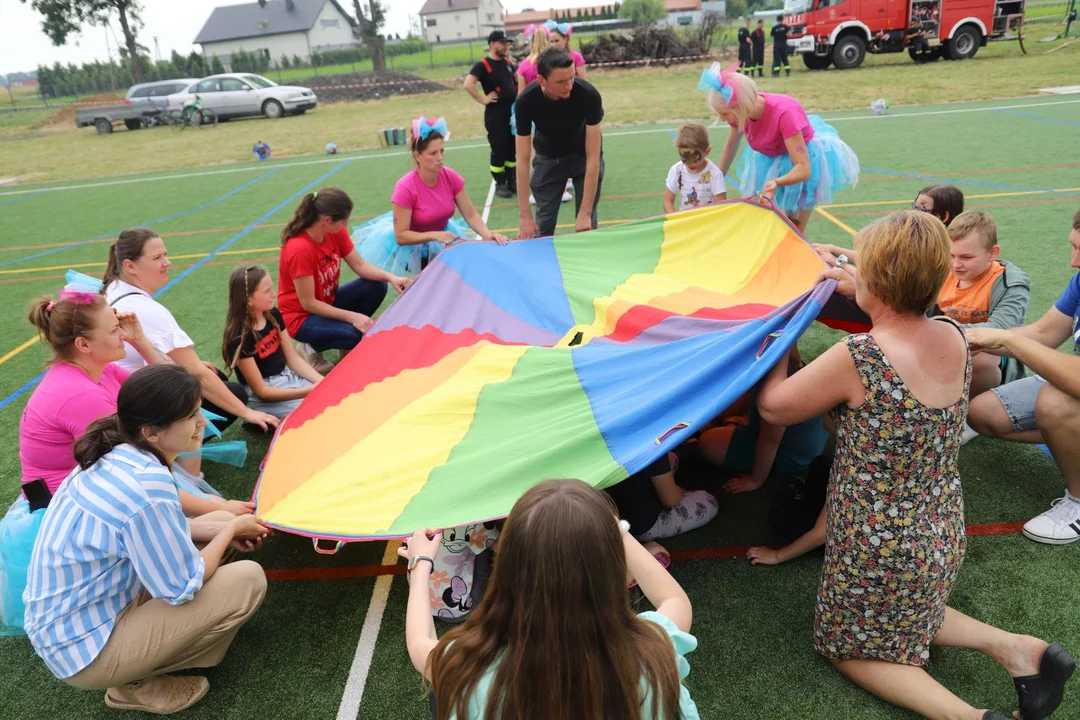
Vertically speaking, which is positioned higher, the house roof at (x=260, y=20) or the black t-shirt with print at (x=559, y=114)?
the house roof at (x=260, y=20)

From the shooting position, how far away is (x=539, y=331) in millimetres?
3605

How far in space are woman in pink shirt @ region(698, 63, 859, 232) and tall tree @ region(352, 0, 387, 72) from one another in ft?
92.0

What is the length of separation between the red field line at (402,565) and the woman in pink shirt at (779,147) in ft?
6.97

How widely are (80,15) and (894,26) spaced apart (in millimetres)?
36609

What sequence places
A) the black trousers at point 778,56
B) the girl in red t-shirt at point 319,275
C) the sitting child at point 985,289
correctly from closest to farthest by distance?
the sitting child at point 985,289, the girl in red t-shirt at point 319,275, the black trousers at point 778,56

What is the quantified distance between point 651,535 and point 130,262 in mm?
2785

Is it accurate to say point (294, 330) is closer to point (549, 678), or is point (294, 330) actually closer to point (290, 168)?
point (549, 678)

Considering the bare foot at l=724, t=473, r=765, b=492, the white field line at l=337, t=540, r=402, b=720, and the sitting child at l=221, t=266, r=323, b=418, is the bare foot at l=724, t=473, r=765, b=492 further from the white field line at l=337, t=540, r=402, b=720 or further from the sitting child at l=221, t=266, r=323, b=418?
the sitting child at l=221, t=266, r=323, b=418

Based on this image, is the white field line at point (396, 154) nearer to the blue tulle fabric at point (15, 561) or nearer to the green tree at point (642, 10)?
the blue tulle fabric at point (15, 561)

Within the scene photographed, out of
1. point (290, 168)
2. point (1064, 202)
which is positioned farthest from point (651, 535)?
point (290, 168)

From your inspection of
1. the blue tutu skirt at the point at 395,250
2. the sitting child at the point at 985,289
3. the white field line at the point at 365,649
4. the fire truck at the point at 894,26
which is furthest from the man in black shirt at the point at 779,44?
the white field line at the point at 365,649

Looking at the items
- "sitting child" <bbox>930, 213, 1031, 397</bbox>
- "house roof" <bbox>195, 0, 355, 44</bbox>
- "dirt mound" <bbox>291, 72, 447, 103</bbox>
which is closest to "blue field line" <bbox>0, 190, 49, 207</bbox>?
"dirt mound" <bbox>291, 72, 447, 103</bbox>

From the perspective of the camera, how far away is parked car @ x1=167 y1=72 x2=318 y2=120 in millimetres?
19641

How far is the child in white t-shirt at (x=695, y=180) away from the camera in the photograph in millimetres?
4879
